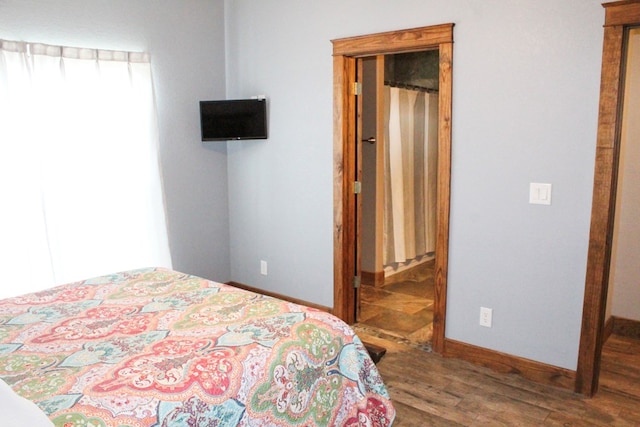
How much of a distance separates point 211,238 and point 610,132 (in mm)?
2966

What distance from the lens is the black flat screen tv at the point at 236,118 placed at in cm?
397

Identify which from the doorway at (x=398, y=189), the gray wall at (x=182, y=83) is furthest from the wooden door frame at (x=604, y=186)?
the gray wall at (x=182, y=83)

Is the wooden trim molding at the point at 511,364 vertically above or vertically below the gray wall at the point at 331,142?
below

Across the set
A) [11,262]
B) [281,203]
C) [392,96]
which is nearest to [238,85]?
[281,203]

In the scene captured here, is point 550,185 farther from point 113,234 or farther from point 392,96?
point 113,234

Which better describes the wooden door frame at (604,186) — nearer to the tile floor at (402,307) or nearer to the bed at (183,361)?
the tile floor at (402,307)

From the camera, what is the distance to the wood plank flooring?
8.56 feet

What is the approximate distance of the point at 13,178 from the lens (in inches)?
122

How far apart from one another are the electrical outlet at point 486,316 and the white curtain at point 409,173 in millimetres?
1860

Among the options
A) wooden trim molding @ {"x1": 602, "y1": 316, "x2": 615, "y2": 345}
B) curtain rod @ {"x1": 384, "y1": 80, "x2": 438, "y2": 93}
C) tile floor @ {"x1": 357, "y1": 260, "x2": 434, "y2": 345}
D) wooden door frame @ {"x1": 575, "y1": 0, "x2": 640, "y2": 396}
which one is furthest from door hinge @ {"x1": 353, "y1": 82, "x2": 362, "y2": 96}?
wooden trim molding @ {"x1": 602, "y1": 316, "x2": 615, "y2": 345}

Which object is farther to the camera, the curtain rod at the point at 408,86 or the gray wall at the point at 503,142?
the curtain rod at the point at 408,86

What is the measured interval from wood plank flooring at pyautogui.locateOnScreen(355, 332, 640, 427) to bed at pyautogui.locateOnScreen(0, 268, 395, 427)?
0.70 metres

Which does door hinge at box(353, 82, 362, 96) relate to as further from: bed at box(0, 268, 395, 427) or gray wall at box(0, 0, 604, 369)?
bed at box(0, 268, 395, 427)

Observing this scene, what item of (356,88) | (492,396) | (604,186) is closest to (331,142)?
(356,88)
